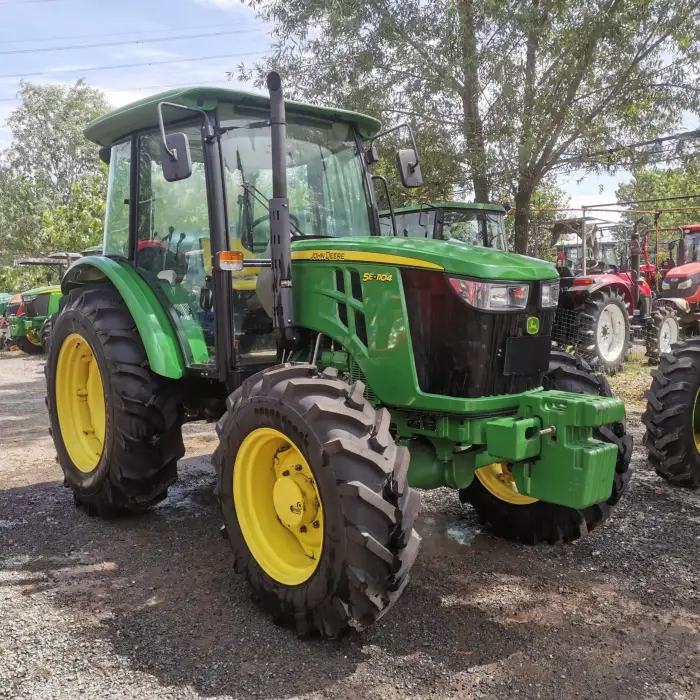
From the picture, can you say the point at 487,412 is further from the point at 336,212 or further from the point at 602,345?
the point at 602,345

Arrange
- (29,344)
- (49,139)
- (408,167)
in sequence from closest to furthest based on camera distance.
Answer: (408,167) → (29,344) → (49,139)

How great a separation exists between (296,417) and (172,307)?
5.40ft

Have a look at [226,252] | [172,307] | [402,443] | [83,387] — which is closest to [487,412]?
[402,443]

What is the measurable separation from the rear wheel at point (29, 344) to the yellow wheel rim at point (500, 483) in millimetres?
14985

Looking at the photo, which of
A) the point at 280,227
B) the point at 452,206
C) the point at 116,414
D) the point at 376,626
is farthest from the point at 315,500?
the point at 452,206

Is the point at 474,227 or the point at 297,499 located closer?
the point at 297,499

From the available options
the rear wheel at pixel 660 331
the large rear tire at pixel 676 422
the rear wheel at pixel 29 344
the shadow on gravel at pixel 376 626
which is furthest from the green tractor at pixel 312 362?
the rear wheel at pixel 29 344

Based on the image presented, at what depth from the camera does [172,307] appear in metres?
4.22

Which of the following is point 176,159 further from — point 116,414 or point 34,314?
point 34,314

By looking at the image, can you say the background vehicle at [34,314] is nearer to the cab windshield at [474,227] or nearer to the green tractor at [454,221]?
the green tractor at [454,221]

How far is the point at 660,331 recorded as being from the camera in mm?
10828

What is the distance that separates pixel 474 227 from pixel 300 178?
6399 mm

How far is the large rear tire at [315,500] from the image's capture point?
2729mm

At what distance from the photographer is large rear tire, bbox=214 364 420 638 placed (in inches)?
107
